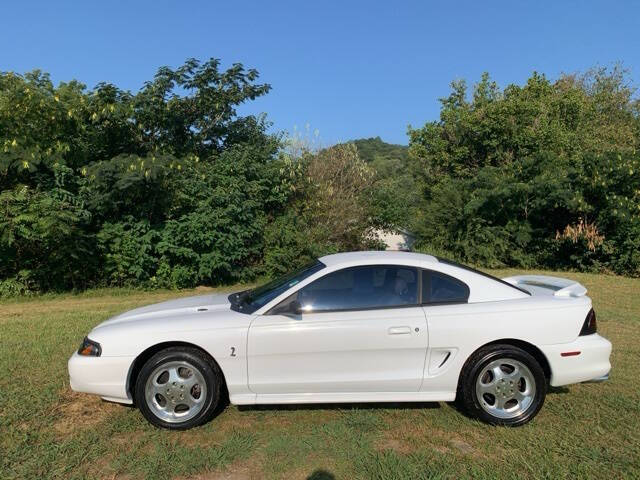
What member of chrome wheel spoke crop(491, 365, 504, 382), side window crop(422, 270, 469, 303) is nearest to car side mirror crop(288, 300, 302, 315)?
side window crop(422, 270, 469, 303)

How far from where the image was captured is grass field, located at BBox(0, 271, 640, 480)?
334 centimetres

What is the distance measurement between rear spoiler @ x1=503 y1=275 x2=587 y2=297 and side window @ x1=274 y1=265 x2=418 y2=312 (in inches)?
48.4

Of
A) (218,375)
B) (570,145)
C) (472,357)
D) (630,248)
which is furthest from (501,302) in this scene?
(570,145)

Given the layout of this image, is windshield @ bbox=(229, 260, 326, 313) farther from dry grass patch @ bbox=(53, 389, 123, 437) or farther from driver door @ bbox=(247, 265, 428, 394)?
dry grass patch @ bbox=(53, 389, 123, 437)

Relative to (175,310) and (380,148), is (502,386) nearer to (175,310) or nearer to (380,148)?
(175,310)

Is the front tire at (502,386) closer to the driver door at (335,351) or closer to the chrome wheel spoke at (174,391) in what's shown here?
the driver door at (335,351)

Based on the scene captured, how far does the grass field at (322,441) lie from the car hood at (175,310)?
81 cm

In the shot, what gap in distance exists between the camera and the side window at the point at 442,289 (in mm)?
4207

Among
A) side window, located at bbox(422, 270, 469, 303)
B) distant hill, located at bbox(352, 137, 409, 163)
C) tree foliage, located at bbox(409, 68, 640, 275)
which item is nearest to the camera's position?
side window, located at bbox(422, 270, 469, 303)

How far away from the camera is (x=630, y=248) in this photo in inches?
600

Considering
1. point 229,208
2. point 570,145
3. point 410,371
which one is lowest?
point 410,371

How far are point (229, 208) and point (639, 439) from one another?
953cm

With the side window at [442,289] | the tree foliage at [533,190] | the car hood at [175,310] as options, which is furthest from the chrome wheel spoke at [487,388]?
the tree foliage at [533,190]

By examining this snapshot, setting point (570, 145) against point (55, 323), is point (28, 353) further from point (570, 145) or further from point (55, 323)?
point (570, 145)
